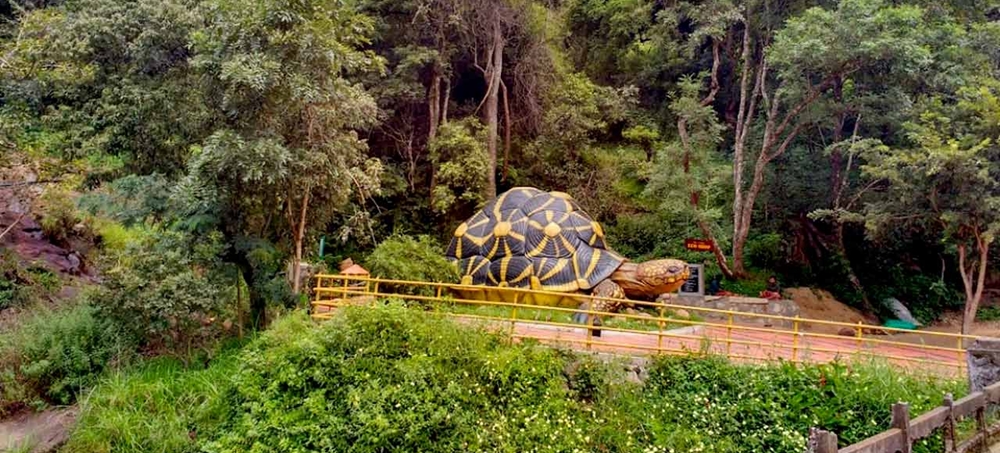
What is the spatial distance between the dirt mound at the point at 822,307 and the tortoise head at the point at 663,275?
5.05m

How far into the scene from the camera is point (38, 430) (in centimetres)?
697

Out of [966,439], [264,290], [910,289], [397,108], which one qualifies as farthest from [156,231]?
[910,289]

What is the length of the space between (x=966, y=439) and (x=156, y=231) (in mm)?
10330

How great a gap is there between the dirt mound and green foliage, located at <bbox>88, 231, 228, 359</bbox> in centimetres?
1255

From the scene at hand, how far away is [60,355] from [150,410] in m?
1.99

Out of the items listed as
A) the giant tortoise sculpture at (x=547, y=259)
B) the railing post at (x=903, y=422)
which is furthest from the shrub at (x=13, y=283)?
the railing post at (x=903, y=422)

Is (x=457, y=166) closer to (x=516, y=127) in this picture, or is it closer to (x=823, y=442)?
(x=516, y=127)

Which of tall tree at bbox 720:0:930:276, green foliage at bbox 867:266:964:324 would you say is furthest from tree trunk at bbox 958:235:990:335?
green foliage at bbox 867:266:964:324

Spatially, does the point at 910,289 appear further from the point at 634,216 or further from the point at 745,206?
the point at 634,216

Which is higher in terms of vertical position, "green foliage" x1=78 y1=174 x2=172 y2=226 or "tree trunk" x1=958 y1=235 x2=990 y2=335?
"green foliage" x1=78 y1=174 x2=172 y2=226

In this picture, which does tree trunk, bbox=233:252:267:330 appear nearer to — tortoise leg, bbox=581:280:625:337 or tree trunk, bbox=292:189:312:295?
tree trunk, bbox=292:189:312:295

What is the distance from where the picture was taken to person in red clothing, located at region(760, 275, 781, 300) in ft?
42.3

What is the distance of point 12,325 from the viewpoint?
364 inches

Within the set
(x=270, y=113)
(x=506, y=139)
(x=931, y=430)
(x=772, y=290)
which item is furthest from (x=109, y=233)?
(x=772, y=290)
